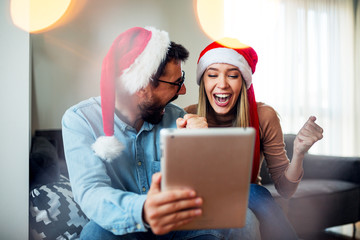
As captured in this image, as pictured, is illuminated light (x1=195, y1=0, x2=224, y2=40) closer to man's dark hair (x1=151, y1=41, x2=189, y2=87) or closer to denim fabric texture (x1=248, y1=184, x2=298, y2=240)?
man's dark hair (x1=151, y1=41, x2=189, y2=87)

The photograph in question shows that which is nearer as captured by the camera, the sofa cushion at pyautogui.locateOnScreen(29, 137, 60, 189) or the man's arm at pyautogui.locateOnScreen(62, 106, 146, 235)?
the man's arm at pyautogui.locateOnScreen(62, 106, 146, 235)

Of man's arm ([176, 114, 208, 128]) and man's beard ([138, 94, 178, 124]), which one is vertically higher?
man's beard ([138, 94, 178, 124])

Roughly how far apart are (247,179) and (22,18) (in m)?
0.79

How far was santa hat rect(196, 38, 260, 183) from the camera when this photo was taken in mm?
948

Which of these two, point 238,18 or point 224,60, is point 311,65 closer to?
point 238,18

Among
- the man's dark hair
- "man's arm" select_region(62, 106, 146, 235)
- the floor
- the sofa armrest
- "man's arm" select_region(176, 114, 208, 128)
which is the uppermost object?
the man's dark hair

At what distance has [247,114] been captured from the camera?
0.97 meters

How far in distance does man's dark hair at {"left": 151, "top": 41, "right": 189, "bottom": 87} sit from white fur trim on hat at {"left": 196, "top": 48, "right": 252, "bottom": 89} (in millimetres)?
79

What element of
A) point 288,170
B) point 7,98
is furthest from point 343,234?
point 7,98

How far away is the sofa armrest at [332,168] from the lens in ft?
6.34

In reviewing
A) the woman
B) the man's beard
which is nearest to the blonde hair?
the woman

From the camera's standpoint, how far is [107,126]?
0.82m

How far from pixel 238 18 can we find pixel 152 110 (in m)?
0.55

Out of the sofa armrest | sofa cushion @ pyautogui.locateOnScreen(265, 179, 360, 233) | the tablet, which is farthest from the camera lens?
the sofa armrest
